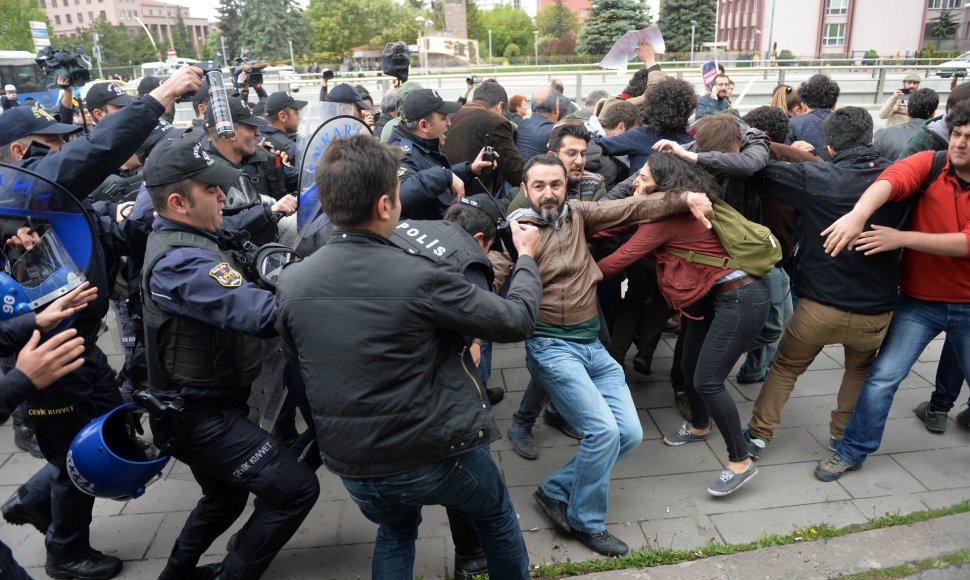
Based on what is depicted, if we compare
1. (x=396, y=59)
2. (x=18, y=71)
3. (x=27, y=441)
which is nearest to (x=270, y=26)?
(x=18, y=71)

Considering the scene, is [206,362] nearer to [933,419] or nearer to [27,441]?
[27,441]

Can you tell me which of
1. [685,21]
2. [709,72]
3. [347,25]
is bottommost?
[709,72]

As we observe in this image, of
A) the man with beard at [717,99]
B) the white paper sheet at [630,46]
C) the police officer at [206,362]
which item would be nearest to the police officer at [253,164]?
the police officer at [206,362]

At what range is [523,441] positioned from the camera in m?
4.30

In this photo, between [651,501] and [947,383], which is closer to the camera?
[651,501]

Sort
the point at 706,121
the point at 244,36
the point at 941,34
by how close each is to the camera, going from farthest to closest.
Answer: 1. the point at 244,36
2. the point at 941,34
3. the point at 706,121

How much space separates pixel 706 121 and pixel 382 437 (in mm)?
2742

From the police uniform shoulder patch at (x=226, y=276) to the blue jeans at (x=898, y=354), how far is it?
335 centimetres

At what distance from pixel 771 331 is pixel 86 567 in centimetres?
432

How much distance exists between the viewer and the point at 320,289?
7.17 ft

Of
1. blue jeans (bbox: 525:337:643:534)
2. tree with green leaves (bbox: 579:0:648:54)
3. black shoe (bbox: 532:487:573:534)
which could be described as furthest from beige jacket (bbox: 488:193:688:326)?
tree with green leaves (bbox: 579:0:648:54)

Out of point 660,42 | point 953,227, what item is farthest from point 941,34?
point 953,227

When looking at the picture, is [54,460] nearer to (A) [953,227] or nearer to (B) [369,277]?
(B) [369,277]

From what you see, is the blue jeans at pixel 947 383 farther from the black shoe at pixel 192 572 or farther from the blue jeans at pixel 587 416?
the black shoe at pixel 192 572
